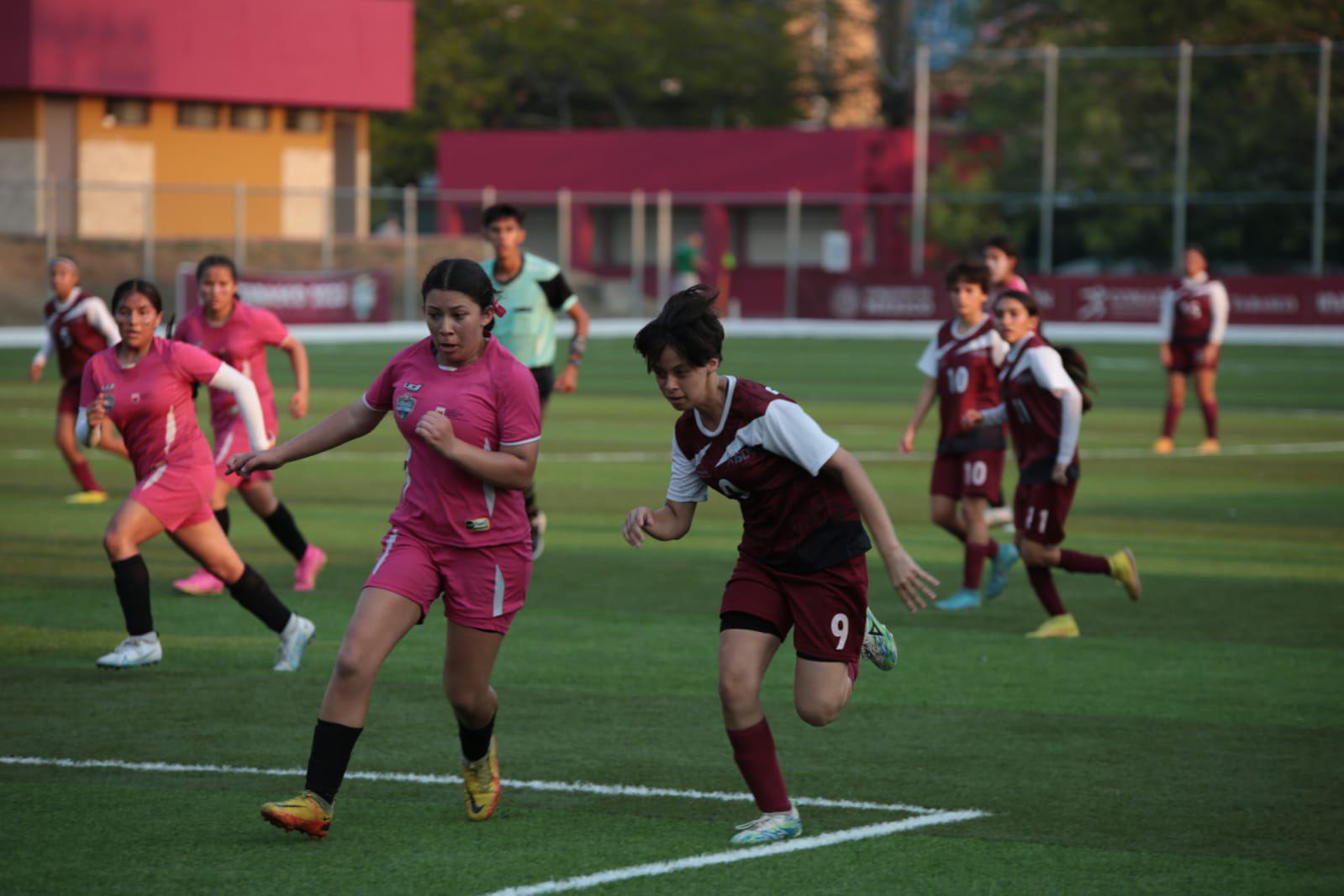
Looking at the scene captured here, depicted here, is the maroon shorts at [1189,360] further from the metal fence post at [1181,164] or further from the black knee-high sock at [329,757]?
the metal fence post at [1181,164]

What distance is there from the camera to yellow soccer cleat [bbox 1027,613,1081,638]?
10258 millimetres

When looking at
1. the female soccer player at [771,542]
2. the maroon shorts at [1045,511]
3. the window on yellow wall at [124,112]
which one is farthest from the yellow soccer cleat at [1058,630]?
the window on yellow wall at [124,112]

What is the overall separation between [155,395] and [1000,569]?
5147 mm

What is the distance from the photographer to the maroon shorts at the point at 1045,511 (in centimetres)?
998

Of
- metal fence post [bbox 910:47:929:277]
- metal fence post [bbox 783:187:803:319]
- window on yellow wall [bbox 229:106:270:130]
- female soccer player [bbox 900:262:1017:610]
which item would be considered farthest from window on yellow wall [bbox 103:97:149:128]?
female soccer player [bbox 900:262:1017:610]

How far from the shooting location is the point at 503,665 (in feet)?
31.0

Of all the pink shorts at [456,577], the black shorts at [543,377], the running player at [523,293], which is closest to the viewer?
the pink shorts at [456,577]

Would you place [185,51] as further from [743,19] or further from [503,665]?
[503,665]

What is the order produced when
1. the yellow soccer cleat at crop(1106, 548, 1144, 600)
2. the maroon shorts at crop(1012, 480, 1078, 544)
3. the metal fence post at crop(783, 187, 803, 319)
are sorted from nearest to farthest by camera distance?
1. the maroon shorts at crop(1012, 480, 1078, 544)
2. the yellow soccer cleat at crop(1106, 548, 1144, 600)
3. the metal fence post at crop(783, 187, 803, 319)

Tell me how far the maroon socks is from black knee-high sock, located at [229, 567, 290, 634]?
331cm

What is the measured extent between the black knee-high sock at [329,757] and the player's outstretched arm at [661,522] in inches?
44.0

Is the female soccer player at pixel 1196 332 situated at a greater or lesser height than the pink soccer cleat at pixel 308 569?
greater

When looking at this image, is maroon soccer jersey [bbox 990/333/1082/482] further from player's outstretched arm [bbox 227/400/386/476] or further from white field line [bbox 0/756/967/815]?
player's outstretched arm [bbox 227/400/386/476]

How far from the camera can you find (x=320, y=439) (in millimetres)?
6551
